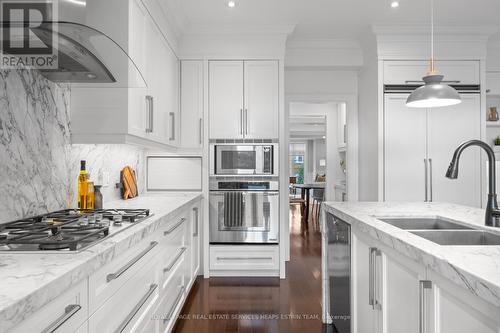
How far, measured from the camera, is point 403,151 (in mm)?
3529

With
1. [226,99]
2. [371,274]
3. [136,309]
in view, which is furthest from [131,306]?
[226,99]

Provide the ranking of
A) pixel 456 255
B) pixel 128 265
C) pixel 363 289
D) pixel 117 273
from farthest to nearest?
1. pixel 363 289
2. pixel 128 265
3. pixel 117 273
4. pixel 456 255

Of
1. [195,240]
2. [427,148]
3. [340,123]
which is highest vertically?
[340,123]

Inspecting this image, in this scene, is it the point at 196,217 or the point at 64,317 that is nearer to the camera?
the point at 64,317

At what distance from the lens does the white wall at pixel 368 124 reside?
3.61 m

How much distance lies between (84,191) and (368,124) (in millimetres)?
3069

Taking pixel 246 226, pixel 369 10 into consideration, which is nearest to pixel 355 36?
pixel 369 10

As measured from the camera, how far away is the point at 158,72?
2.76 meters

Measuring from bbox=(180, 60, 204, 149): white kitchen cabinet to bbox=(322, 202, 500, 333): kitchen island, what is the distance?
1896mm

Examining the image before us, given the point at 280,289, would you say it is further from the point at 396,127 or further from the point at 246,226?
the point at 396,127

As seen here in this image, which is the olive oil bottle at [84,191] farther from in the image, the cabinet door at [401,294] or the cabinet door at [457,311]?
the cabinet door at [457,311]

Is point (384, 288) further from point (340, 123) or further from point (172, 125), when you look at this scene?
point (340, 123)

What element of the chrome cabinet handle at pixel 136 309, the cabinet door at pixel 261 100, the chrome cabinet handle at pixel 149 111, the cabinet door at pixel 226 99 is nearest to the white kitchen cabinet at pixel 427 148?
the cabinet door at pixel 261 100

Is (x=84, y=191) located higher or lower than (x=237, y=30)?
lower
